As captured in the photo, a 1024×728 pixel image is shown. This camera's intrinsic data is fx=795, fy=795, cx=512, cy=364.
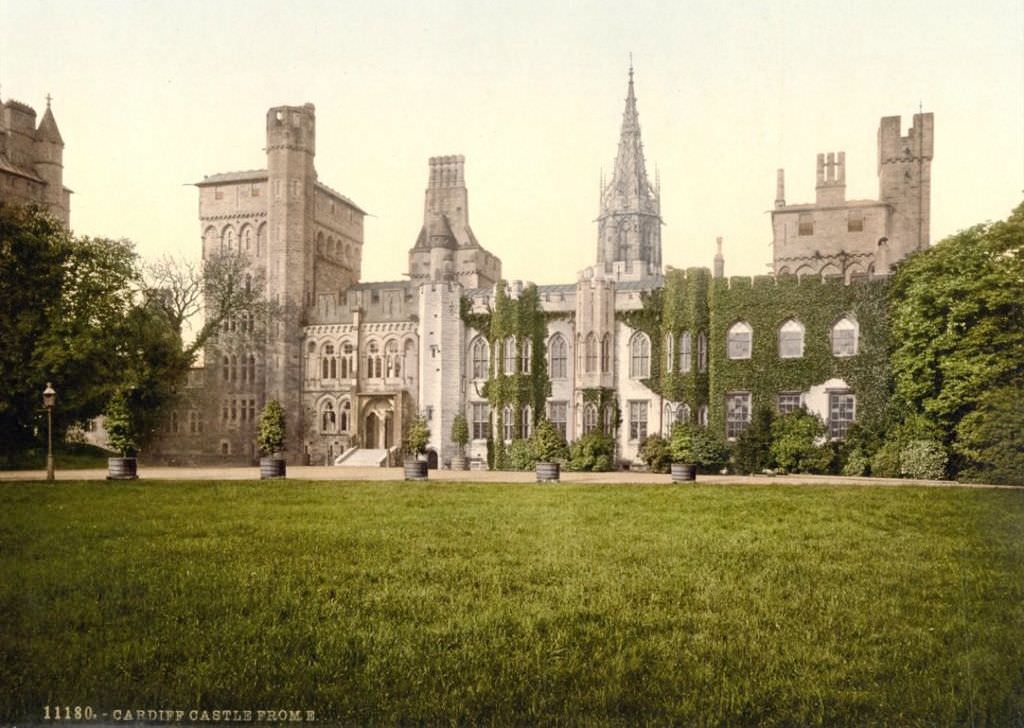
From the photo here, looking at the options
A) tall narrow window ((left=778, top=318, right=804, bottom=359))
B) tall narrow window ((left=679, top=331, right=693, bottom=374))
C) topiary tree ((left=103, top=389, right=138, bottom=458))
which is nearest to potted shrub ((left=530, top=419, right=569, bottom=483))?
tall narrow window ((left=679, top=331, right=693, bottom=374))

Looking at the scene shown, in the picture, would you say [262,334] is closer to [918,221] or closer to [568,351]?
[568,351]

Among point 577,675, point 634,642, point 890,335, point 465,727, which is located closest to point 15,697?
point 465,727

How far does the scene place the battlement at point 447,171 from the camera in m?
60.4

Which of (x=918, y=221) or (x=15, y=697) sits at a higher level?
(x=918, y=221)

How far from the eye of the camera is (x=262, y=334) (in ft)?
146

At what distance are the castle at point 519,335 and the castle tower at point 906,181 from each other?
0.09 metres

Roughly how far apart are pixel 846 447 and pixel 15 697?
1142 inches

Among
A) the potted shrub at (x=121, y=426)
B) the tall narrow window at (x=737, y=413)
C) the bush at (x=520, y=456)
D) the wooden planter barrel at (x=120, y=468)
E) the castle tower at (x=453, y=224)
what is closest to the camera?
the wooden planter barrel at (x=120, y=468)

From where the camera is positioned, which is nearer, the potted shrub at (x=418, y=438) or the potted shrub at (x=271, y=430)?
the potted shrub at (x=418, y=438)

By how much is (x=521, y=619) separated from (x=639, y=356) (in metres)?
27.9

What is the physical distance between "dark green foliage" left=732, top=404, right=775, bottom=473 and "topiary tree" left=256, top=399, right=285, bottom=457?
23.8 meters

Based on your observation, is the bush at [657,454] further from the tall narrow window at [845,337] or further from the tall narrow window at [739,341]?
the tall narrow window at [845,337]

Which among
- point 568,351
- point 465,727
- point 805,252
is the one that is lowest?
point 465,727

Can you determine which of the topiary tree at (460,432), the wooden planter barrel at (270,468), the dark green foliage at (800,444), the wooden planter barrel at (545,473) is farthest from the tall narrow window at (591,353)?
the wooden planter barrel at (270,468)
